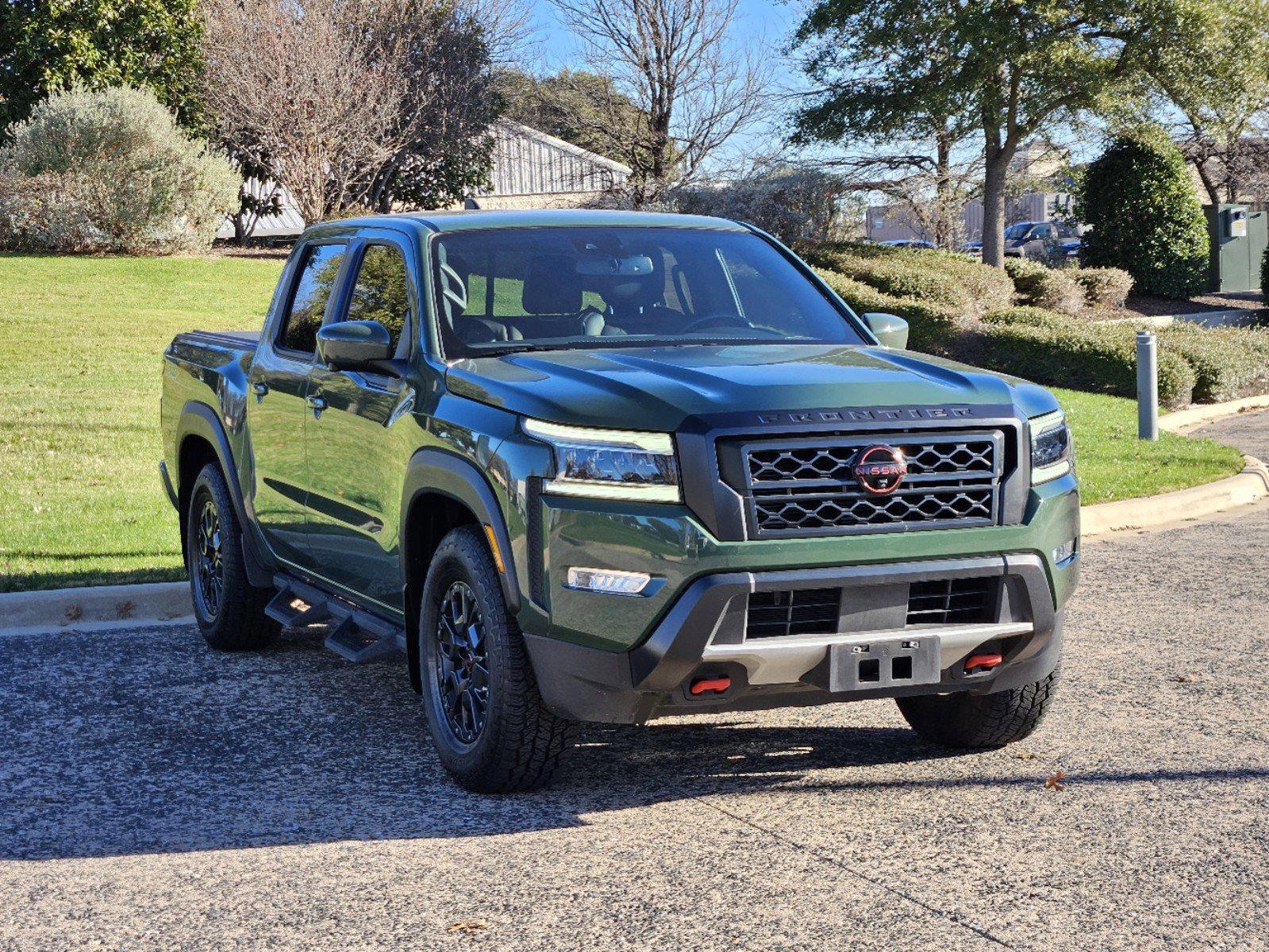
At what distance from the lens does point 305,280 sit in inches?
282

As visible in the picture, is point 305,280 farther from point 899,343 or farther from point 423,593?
point 899,343

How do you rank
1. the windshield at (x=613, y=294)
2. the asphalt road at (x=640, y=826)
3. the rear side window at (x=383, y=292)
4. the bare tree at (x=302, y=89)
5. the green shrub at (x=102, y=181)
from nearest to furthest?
the asphalt road at (x=640, y=826) → the windshield at (x=613, y=294) → the rear side window at (x=383, y=292) → the green shrub at (x=102, y=181) → the bare tree at (x=302, y=89)

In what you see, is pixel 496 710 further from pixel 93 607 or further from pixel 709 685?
pixel 93 607

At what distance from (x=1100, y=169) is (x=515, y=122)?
16.3 metres

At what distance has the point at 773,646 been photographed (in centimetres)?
461

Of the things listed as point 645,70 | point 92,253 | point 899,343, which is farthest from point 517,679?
point 645,70

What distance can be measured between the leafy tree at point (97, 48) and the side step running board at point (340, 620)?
100ft

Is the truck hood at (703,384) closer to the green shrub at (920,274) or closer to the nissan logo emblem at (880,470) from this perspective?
the nissan logo emblem at (880,470)

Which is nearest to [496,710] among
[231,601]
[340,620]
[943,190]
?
[340,620]

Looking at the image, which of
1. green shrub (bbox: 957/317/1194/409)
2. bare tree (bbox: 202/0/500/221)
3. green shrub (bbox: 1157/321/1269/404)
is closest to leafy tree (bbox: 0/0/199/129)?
bare tree (bbox: 202/0/500/221)

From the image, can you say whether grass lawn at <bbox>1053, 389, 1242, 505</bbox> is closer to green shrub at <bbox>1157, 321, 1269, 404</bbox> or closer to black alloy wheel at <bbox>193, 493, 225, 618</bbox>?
green shrub at <bbox>1157, 321, 1269, 404</bbox>

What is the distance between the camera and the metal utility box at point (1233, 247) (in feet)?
112

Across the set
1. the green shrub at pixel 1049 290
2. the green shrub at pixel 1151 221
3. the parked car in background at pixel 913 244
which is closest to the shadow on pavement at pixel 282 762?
the green shrub at pixel 1049 290

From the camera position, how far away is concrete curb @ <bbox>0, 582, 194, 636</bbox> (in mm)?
7977
